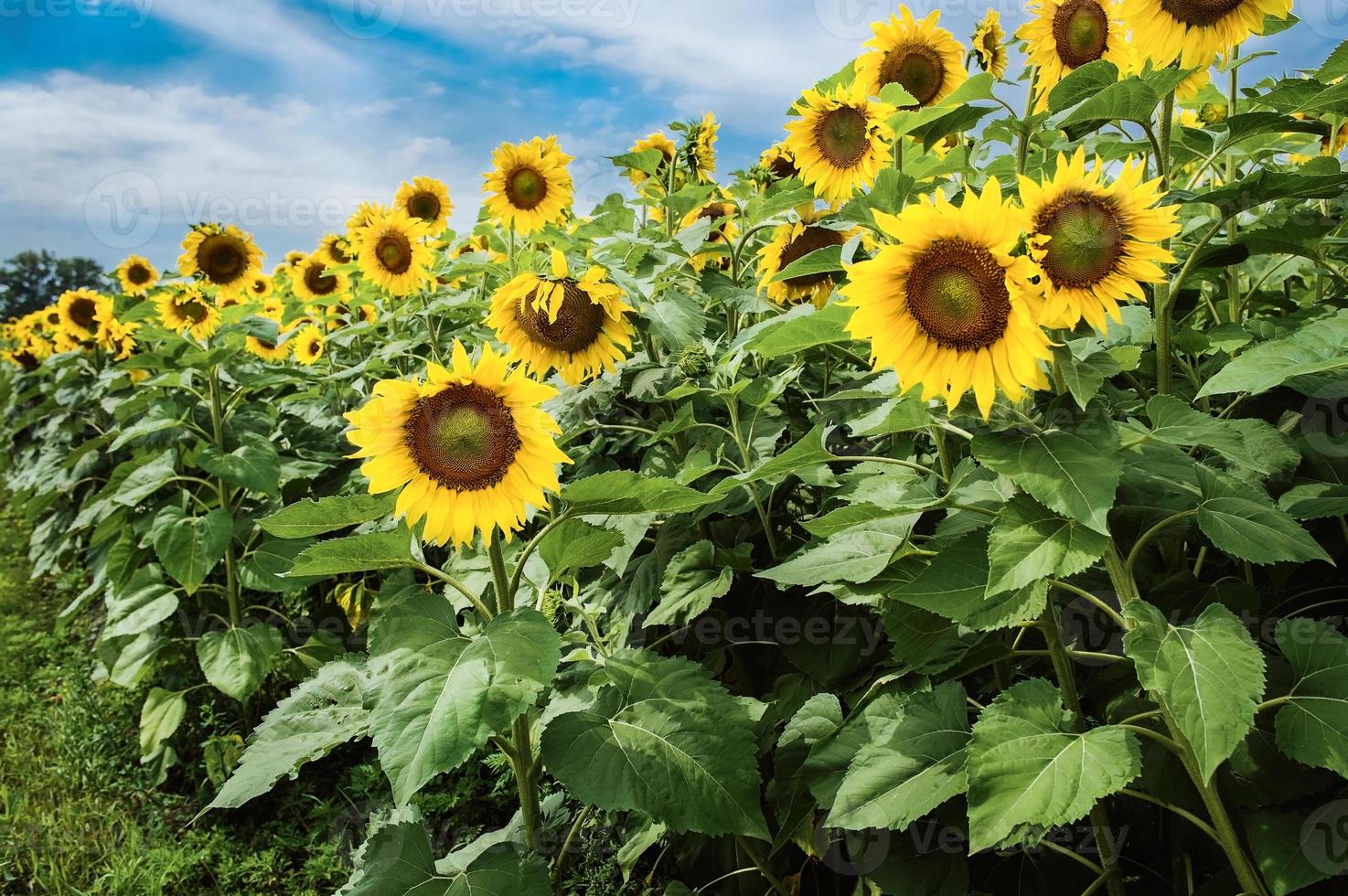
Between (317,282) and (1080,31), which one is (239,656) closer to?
(317,282)

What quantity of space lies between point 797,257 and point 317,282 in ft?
13.8

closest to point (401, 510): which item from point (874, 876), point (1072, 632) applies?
point (874, 876)

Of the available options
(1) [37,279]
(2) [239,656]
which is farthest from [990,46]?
(1) [37,279]

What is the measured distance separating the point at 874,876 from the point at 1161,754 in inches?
24.2

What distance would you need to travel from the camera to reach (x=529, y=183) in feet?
13.6

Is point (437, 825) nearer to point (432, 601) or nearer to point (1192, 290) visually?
point (432, 601)

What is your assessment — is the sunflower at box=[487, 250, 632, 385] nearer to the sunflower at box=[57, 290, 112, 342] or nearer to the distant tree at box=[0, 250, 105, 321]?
the sunflower at box=[57, 290, 112, 342]

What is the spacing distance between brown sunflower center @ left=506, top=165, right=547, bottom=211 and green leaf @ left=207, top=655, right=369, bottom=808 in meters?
2.61

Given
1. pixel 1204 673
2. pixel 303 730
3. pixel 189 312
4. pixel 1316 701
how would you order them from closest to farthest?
pixel 1204 673
pixel 1316 701
pixel 303 730
pixel 189 312

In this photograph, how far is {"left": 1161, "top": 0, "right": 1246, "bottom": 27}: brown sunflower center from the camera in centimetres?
212

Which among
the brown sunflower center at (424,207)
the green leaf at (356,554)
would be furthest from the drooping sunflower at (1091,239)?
the brown sunflower center at (424,207)

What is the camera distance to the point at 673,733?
5.69ft

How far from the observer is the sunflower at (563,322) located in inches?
98.3

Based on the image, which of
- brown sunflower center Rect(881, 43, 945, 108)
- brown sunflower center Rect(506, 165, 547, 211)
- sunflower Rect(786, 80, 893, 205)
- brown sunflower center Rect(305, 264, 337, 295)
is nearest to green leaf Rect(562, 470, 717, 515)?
sunflower Rect(786, 80, 893, 205)
